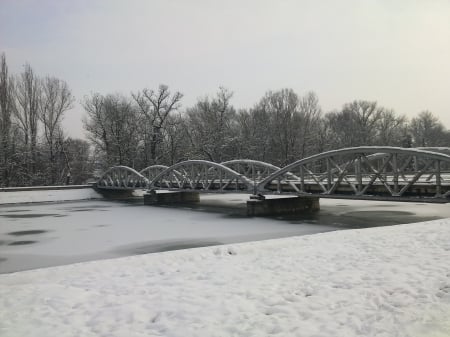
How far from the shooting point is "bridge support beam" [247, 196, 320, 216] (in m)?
26.8

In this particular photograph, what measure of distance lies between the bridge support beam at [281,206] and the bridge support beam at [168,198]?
45.2 feet

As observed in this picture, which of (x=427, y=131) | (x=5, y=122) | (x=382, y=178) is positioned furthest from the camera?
(x=427, y=131)

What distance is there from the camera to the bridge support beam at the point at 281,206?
26.8 meters

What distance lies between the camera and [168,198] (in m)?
39.9

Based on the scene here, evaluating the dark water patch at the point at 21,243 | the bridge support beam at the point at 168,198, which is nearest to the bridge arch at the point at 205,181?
the bridge support beam at the point at 168,198

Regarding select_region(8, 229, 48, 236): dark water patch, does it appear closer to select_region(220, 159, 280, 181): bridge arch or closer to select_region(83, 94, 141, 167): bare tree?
select_region(220, 159, 280, 181): bridge arch

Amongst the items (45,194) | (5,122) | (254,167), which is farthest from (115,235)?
(5,122)

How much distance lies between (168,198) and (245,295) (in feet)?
110

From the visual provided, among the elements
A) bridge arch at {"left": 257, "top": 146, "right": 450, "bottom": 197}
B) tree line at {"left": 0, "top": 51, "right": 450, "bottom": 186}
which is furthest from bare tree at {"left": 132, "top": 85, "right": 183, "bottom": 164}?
bridge arch at {"left": 257, "top": 146, "right": 450, "bottom": 197}

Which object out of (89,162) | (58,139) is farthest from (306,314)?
(89,162)

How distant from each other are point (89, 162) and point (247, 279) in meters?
59.2

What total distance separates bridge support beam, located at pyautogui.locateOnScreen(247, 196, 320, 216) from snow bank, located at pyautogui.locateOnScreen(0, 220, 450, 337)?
16236mm

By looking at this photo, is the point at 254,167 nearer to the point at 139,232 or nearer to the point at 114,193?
the point at 139,232

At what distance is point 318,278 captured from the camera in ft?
25.2
